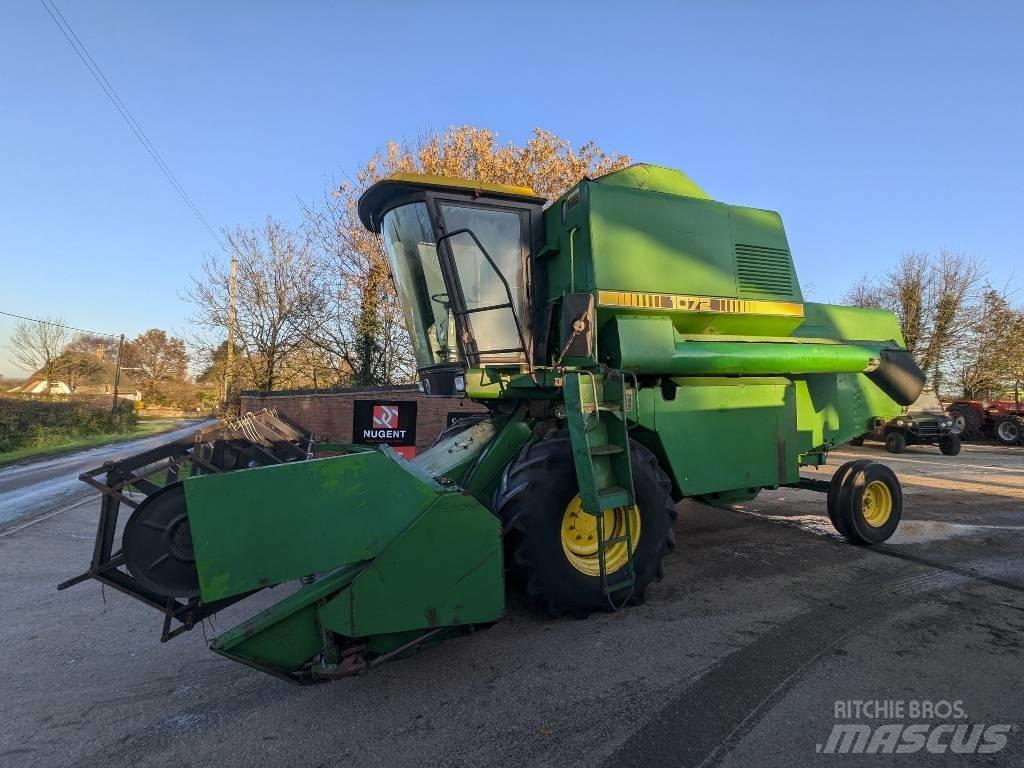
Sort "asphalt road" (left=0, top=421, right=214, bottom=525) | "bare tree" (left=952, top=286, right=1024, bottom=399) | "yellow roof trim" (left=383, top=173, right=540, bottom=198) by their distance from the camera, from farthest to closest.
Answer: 1. "bare tree" (left=952, top=286, right=1024, bottom=399)
2. "asphalt road" (left=0, top=421, right=214, bottom=525)
3. "yellow roof trim" (left=383, top=173, right=540, bottom=198)

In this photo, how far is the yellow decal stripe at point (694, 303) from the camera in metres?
4.35

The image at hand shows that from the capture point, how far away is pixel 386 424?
8469mm

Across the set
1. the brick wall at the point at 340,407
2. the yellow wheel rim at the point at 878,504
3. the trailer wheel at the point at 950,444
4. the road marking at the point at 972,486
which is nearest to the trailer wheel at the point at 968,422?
the trailer wheel at the point at 950,444

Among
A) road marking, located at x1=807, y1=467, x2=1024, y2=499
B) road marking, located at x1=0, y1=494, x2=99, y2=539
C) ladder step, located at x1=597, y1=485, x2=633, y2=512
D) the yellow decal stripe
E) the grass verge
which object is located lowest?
road marking, located at x1=0, y1=494, x2=99, y2=539

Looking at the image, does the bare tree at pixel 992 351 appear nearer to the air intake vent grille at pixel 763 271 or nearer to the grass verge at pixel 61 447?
the air intake vent grille at pixel 763 271

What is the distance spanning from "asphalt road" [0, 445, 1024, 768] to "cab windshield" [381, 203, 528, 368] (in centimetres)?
211

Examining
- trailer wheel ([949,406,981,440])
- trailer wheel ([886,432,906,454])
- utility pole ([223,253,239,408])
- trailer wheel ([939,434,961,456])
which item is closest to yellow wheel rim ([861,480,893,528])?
trailer wheel ([939,434,961,456])

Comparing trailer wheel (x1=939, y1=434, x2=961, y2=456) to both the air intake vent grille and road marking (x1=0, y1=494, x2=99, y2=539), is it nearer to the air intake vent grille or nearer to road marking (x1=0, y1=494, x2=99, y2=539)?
the air intake vent grille

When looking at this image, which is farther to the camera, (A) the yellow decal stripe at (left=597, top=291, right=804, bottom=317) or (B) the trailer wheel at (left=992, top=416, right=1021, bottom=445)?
(B) the trailer wheel at (left=992, top=416, right=1021, bottom=445)

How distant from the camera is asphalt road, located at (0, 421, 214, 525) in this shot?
26.8ft

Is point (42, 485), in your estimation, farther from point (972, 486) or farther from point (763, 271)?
point (972, 486)

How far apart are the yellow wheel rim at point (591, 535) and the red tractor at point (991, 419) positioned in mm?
20479

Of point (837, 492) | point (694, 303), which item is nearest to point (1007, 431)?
point (837, 492)

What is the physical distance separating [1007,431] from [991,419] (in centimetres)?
90
